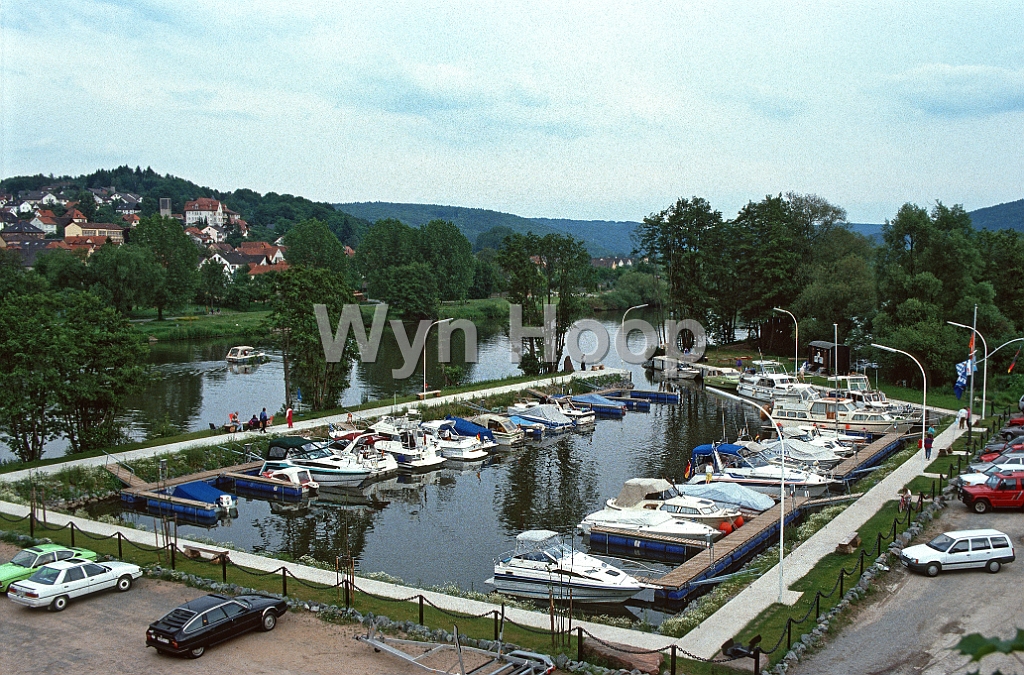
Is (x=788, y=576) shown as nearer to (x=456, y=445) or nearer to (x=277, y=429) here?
(x=456, y=445)

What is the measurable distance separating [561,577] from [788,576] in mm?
6244

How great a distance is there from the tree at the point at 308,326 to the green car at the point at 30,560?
86.7 feet

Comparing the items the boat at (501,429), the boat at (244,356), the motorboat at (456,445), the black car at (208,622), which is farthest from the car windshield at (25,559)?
the boat at (244,356)

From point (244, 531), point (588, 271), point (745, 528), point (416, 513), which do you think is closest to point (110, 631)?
point (244, 531)

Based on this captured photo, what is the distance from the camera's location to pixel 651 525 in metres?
28.6

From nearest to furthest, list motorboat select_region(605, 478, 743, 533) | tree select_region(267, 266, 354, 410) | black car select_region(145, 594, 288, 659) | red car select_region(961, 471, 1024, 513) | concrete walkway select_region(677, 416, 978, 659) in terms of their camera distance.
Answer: black car select_region(145, 594, 288, 659) → concrete walkway select_region(677, 416, 978, 659) → red car select_region(961, 471, 1024, 513) → motorboat select_region(605, 478, 743, 533) → tree select_region(267, 266, 354, 410)

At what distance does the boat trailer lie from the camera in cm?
1623

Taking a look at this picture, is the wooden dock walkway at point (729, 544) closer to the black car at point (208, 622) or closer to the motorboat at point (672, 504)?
the motorboat at point (672, 504)

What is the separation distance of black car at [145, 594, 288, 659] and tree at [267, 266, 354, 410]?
30.0 metres

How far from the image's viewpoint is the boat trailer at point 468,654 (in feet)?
53.3

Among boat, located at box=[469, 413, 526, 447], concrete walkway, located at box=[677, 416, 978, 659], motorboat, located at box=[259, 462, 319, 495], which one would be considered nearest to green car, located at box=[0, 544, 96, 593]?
motorboat, located at box=[259, 462, 319, 495]

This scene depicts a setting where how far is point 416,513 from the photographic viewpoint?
32812 mm

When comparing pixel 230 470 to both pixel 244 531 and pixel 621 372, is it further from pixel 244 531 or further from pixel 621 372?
pixel 621 372

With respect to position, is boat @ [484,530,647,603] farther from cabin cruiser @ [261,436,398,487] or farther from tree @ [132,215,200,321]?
tree @ [132,215,200,321]
